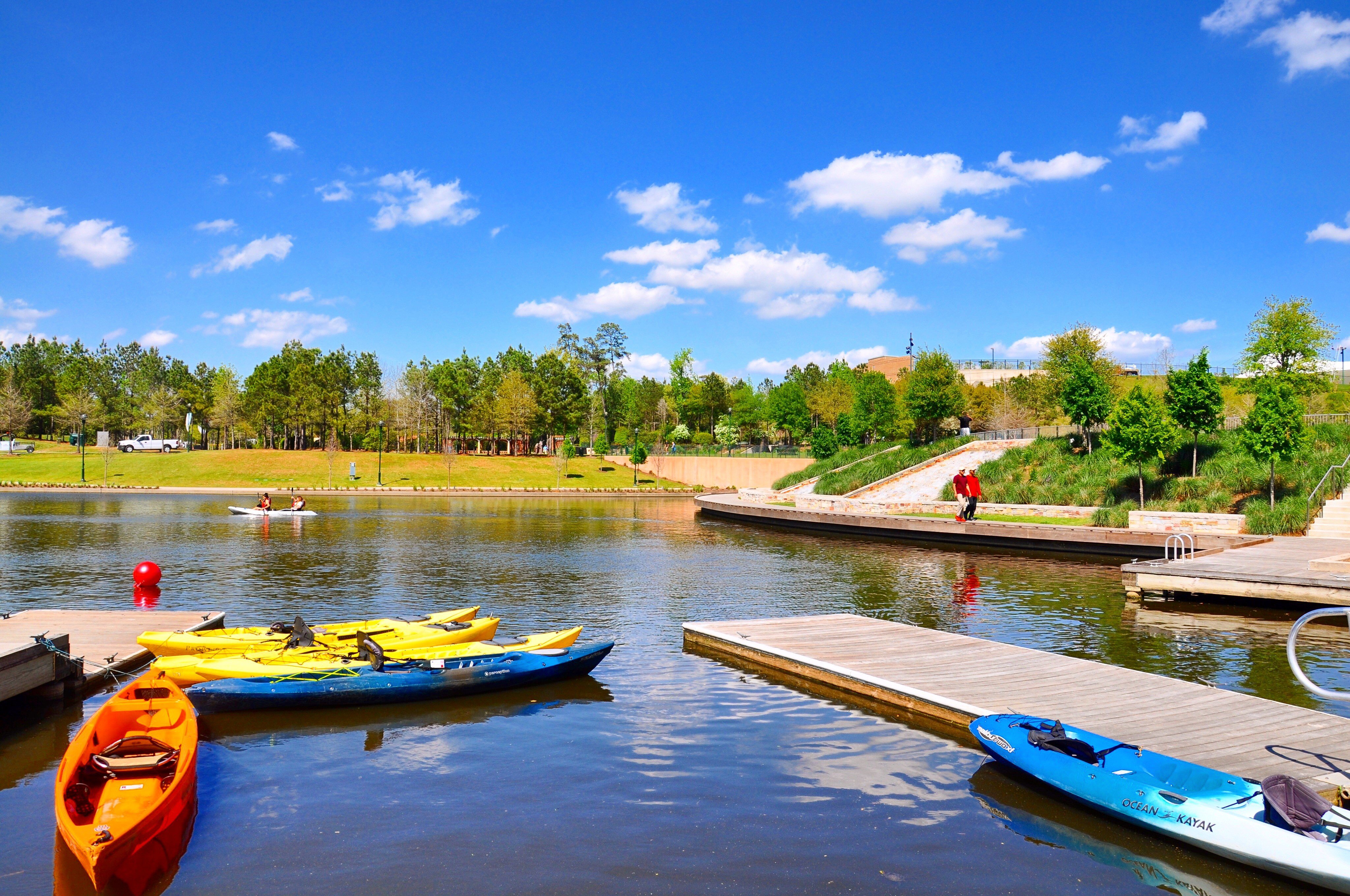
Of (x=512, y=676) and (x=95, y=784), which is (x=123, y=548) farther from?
(x=95, y=784)

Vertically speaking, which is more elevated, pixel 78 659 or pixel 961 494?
pixel 961 494

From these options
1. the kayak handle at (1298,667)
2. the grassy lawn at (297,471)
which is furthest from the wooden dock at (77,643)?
the grassy lawn at (297,471)

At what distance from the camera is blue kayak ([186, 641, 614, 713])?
13477mm

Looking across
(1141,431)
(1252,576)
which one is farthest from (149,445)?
(1252,576)

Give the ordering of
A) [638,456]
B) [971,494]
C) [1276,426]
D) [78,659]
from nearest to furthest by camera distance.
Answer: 1. [78,659]
2. [1276,426]
3. [971,494]
4. [638,456]

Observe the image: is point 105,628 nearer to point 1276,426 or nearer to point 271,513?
point 271,513

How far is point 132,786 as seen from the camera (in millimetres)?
9219

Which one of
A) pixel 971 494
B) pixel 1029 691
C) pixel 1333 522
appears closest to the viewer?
pixel 1029 691

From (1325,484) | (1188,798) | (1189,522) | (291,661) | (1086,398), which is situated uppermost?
(1086,398)

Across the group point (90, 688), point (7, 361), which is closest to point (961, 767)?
point (90, 688)

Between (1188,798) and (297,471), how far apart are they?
87768mm

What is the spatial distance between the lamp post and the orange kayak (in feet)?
239

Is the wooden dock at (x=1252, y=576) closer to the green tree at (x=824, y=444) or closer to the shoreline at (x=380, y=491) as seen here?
the green tree at (x=824, y=444)

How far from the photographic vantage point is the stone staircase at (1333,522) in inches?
1207
